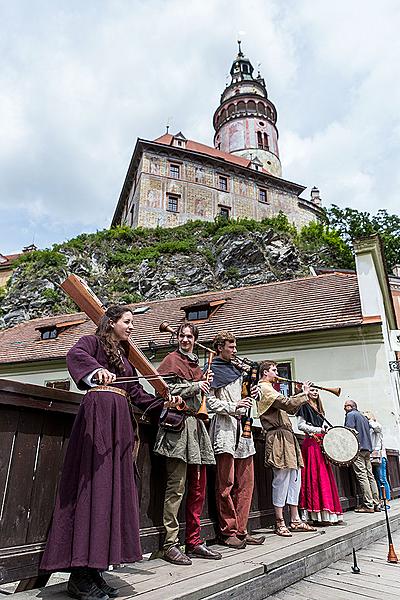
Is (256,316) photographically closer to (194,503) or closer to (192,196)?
(194,503)

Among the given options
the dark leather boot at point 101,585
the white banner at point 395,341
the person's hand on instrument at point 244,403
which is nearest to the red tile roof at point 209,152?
the white banner at point 395,341

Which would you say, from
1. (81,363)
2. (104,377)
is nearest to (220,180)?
(81,363)

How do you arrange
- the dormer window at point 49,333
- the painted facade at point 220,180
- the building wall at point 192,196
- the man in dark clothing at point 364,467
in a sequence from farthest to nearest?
1. the painted facade at point 220,180
2. the building wall at point 192,196
3. the dormer window at point 49,333
4. the man in dark clothing at point 364,467

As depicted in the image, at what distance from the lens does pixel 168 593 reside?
104 inches

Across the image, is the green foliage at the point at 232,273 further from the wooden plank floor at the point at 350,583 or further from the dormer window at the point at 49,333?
the wooden plank floor at the point at 350,583

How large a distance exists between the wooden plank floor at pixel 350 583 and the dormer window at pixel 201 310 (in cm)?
1142

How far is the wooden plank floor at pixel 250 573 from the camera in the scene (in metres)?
2.76

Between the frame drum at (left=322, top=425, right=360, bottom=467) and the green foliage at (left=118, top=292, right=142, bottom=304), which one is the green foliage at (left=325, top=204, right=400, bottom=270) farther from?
the frame drum at (left=322, top=425, right=360, bottom=467)

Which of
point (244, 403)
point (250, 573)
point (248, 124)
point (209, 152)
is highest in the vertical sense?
point (248, 124)

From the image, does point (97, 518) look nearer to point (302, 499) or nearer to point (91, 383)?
point (91, 383)

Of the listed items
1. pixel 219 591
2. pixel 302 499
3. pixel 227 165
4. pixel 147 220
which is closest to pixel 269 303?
pixel 302 499

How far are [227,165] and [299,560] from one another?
148ft

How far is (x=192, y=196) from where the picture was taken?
43.8 meters

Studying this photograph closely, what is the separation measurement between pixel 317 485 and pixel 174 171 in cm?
4092
